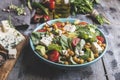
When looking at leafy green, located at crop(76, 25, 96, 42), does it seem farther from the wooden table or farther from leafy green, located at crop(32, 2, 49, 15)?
leafy green, located at crop(32, 2, 49, 15)

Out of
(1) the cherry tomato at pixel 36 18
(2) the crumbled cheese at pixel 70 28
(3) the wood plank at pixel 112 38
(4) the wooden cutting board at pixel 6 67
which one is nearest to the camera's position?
(4) the wooden cutting board at pixel 6 67

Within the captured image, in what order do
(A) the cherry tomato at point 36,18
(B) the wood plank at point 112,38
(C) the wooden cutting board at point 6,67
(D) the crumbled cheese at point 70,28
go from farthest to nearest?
1. (A) the cherry tomato at point 36,18
2. (D) the crumbled cheese at point 70,28
3. (B) the wood plank at point 112,38
4. (C) the wooden cutting board at point 6,67

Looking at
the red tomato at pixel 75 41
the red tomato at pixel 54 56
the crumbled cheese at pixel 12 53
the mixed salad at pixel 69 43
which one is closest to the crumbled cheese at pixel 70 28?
the mixed salad at pixel 69 43

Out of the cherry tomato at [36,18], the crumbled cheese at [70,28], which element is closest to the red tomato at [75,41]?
the crumbled cheese at [70,28]

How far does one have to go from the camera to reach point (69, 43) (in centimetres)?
149

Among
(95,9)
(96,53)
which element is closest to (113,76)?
(96,53)

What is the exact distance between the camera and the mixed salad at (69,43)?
1.43 metres

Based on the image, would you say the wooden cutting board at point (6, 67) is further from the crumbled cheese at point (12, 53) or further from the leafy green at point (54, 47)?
the leafy green at point (54, 47)

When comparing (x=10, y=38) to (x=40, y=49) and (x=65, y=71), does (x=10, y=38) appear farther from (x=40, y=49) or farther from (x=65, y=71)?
(x=65, y=71)

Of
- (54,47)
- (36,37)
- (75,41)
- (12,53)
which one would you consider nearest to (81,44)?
(75,41)

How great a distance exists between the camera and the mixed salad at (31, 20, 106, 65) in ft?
4.68

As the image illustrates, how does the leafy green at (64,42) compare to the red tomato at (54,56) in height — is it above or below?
above

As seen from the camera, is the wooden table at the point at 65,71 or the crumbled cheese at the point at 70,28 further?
the crumbled cheese at the point at 70,28

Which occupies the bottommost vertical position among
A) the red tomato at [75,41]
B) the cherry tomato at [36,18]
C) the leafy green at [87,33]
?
the red tomato at [75,41]
